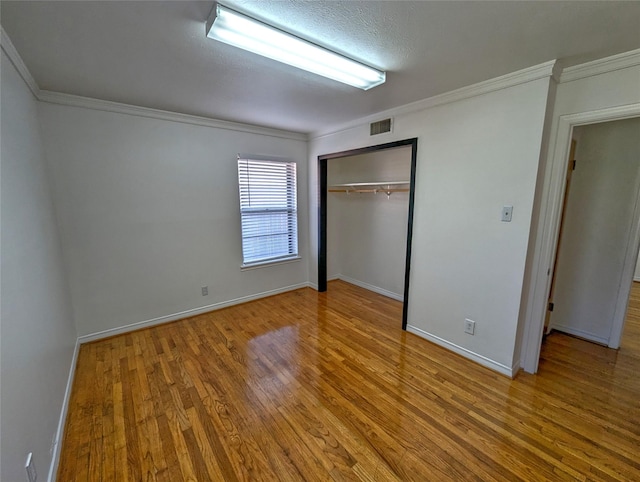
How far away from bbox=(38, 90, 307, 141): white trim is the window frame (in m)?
0.36

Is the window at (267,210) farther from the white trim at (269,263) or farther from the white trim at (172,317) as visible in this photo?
the white trim at (172,317)

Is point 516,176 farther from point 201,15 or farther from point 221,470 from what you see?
point 221,470

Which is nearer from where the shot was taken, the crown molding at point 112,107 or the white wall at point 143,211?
the crown molding at point 112,107

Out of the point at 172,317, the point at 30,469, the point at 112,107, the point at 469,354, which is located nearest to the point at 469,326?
the point at 469,354

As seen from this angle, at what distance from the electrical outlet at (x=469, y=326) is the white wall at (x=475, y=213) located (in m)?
0.04

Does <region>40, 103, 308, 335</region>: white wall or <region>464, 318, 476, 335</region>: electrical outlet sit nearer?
<region>464, 318, 476, 335</region>: electrical outlet

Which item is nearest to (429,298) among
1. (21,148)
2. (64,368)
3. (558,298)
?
(558,298)

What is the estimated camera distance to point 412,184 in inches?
112

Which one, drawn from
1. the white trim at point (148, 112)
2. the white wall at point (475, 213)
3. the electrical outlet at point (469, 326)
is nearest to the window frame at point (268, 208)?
the white trim at point (148, 112)

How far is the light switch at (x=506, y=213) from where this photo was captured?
2.17 metres

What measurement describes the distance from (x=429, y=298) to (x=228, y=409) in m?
2.15

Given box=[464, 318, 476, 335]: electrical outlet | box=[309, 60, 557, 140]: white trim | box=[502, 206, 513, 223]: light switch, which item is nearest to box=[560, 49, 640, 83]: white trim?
box=[309, 60, 557, 140]: white trim

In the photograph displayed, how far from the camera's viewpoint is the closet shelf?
3732mm

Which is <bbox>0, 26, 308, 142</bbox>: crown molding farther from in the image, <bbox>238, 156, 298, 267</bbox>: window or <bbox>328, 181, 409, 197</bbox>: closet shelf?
<bbox>328, 181, 409, 197</bbox>: closet shelf
